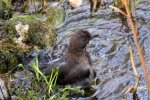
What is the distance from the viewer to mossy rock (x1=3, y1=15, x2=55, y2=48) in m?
7.54

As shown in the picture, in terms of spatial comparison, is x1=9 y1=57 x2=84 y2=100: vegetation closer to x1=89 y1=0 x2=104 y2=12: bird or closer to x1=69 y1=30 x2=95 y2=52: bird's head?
x1=69 y1=30 x2=95 y2=52: bird's head

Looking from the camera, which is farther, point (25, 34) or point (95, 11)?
point (95, 11)

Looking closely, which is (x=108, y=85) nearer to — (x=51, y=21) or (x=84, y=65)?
(x=84, y=65)

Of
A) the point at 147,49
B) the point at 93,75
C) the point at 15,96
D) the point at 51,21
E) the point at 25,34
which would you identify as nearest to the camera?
the point at 15,96

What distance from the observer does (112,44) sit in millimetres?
7441

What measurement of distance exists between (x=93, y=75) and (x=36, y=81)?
0.88 m

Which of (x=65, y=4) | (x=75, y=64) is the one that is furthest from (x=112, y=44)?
(x=65, y=4)

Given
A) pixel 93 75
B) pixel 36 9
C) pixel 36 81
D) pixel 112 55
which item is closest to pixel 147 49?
pixel 112 55

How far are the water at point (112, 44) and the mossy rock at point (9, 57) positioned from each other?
0.85 m

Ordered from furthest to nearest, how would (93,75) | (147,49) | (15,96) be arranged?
1. (147,49)
2. (93,75)
3. (15,96)

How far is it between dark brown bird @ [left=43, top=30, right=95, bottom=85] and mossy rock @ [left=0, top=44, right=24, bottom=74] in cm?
71

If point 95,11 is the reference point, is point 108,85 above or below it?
below

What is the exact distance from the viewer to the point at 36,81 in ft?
20.8

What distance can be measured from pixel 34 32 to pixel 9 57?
876 millimetres
